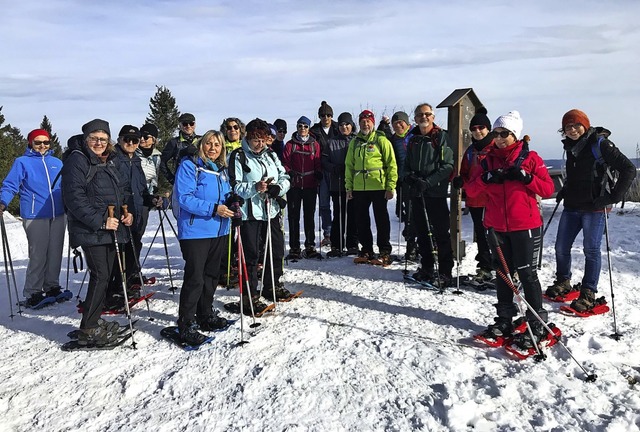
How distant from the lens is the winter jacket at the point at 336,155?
27.6ft

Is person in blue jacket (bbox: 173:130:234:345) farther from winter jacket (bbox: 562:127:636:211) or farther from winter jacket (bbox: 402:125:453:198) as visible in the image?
winter jacket (bbox: 562:127:636:211)

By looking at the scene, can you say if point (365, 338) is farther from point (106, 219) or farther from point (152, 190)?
point (152, 190)

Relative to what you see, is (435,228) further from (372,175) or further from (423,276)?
(372,175)

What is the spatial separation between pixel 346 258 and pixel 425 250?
206 centimetres

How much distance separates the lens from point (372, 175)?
7348mm

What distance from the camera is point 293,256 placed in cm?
839

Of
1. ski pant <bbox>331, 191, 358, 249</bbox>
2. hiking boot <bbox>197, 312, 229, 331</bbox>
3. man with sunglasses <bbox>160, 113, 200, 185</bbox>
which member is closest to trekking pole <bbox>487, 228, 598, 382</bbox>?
hiking boot <bbox>197, 312, 229, 331</bbox>

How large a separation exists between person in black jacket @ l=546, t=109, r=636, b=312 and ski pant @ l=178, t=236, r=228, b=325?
420cm

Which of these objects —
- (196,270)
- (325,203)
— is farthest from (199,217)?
(325,203)

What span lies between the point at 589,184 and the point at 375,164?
309cm

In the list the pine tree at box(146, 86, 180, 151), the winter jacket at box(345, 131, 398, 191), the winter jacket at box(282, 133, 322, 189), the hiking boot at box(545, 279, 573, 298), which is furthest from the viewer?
the pine tree at box(146, 86, 180, 151)

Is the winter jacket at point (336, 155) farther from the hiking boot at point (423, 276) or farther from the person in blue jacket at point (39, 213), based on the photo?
the person in blue jacket at point (39, 213)

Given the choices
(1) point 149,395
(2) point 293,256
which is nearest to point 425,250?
(2) point 293,256

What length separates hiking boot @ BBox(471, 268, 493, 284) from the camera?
649 cm
